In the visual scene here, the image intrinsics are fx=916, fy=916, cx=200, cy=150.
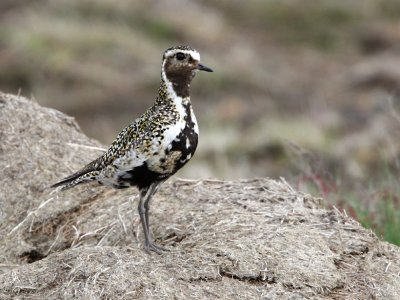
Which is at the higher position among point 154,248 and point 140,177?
point 140,177

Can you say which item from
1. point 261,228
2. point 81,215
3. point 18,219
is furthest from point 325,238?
point 18,219

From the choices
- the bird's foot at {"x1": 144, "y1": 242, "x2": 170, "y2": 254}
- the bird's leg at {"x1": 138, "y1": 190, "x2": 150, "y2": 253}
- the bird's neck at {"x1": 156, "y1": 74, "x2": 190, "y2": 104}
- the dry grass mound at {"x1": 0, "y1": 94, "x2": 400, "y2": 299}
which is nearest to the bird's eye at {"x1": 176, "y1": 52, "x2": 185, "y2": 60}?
the bird's neck at {"x1": 156, "y1": 74, "x2": 190, "y2": 104}

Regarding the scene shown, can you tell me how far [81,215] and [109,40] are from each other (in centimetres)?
2034

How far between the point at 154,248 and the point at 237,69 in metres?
20.4

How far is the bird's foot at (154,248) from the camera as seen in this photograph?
599 centimetres

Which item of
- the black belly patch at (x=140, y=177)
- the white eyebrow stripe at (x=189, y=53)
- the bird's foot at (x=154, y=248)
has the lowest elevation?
the bird's foot at (x=154, y=248)

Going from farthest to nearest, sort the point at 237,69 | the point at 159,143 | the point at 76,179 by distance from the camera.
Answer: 1. the point at 237,69
2. the point at 76,179
3. the point at 159,143

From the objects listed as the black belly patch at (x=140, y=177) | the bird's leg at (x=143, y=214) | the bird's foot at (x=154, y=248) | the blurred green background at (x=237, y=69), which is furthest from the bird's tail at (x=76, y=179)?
the blurred green background at (x=237, y=69)

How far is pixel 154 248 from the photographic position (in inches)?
237

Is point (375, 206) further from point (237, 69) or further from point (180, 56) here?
point (237, 69)

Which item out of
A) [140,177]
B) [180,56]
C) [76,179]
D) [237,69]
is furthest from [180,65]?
[237,69]

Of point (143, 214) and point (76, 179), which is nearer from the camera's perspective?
point (143, 214)

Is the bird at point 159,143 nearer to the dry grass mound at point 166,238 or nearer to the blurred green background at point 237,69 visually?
the dry grass mound at point 166,238

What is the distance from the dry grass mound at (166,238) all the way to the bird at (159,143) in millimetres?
357
